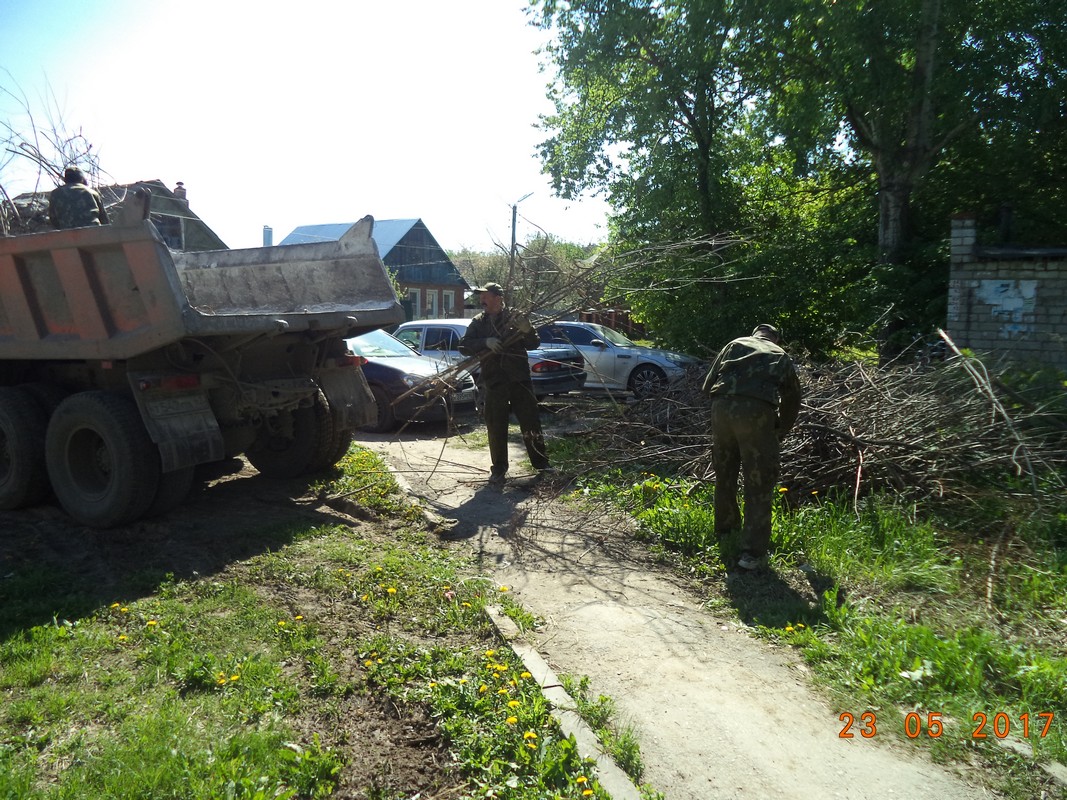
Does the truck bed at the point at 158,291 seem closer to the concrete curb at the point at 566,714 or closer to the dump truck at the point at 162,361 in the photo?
the dump truck at the point at 162,361

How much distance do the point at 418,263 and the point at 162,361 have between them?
3164 cm

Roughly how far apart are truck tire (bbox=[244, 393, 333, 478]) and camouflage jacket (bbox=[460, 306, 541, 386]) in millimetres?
1540

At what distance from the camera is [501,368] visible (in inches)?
293

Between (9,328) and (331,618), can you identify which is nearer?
(331,618)

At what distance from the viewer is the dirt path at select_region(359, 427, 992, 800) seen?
2980 mm

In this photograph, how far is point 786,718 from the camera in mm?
3400

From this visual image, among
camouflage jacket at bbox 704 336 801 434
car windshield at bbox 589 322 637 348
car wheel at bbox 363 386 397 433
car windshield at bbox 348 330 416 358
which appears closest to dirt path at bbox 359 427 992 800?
camouflage jacket at bbox 704 336 801 434

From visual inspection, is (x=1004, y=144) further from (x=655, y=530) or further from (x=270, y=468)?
(x=270, y=468)

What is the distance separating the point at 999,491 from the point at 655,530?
2521 millimetres

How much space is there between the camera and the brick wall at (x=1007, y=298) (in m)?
9.62

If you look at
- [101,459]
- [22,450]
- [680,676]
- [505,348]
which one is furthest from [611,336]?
[680,676]

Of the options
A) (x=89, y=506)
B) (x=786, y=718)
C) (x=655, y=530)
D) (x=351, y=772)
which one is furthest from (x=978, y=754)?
(x=89, y=506)

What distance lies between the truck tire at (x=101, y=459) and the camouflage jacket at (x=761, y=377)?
4.29 m
